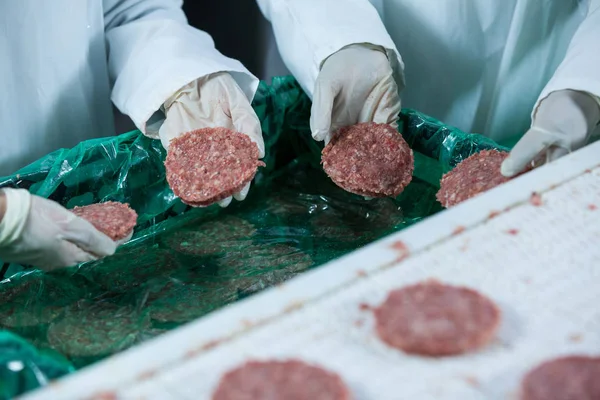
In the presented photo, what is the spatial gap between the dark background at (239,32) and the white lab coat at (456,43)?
106 cm

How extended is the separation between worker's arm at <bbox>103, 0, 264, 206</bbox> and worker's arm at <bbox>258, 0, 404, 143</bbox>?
0.21m

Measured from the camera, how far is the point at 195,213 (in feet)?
6.23

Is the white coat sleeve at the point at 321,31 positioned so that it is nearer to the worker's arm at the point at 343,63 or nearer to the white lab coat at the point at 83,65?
the worker's arm at the point at 343,63

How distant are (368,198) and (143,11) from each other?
1.08 meters

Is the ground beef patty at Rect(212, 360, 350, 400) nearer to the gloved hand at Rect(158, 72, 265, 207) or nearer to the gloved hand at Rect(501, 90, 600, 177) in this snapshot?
the gloved hand at Rect(501, 90, 600, 177)

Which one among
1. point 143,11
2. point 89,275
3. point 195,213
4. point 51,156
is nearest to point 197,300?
point 89,275

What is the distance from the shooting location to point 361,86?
187cm

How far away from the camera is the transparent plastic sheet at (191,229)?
1.44m

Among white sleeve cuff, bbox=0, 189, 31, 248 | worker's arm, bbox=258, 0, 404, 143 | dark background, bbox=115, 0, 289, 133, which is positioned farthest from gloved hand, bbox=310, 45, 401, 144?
dark background, bbox=115, 0, 289, 133

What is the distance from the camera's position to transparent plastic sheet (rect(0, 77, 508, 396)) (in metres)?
1.44

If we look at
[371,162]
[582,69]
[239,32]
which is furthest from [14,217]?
[239,32]

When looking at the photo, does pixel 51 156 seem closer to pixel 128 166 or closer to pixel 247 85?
pixel 128 166

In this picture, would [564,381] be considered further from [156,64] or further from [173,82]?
[156,64]

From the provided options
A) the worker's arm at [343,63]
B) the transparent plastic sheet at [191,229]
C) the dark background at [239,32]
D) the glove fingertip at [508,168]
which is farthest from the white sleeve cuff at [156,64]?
the dark background at [239,32]
